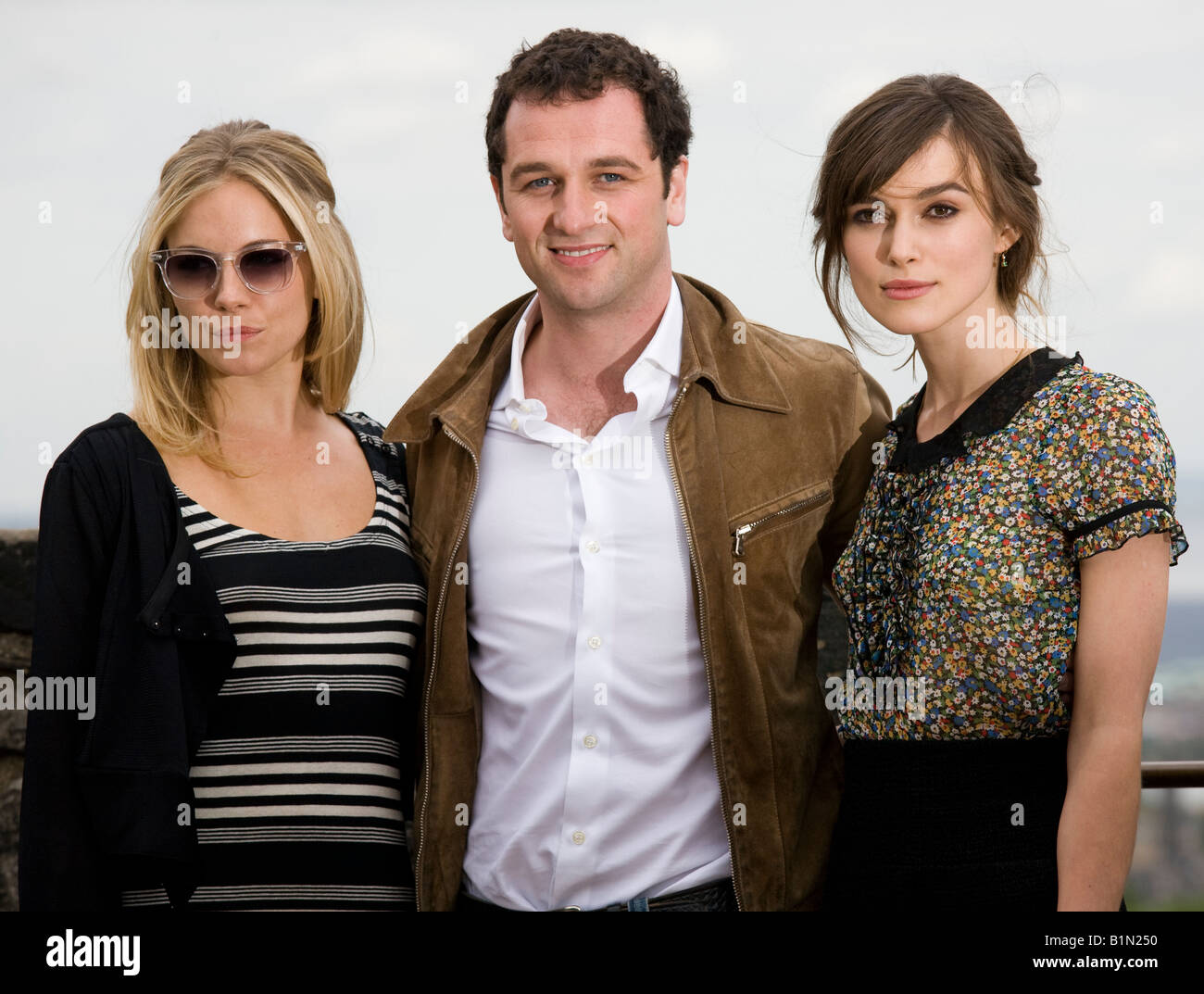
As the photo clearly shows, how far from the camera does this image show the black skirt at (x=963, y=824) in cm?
216

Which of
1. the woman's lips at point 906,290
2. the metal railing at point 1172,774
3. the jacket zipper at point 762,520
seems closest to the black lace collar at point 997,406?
the woman's lips at point 906,290

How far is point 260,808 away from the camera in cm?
249

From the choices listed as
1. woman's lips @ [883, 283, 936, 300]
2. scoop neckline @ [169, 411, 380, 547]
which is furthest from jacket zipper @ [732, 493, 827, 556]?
scoop neckline @ [169, 411, 380, 547]

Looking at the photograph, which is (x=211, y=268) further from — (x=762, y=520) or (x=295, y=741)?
(x=762, y=520)

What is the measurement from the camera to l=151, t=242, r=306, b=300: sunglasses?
105 inches

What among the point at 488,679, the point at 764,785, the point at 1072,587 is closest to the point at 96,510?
the point at 488,679

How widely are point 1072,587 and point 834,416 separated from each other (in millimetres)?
828

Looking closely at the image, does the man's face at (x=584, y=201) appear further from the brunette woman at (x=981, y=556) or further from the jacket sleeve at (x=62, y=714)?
the jacket sleeve at (x=62, y=714)

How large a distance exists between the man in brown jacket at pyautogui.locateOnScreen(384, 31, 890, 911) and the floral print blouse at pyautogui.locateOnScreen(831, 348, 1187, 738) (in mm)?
331

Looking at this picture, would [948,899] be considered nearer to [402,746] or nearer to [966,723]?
[966,723]

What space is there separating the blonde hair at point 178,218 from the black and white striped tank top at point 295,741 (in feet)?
0.70

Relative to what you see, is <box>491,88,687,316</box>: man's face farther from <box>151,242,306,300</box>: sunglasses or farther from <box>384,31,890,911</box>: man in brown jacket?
<box>151,242,306,300</box>: sunglasses

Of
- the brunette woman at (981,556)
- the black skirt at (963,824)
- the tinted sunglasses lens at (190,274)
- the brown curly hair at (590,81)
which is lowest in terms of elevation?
the black skirt at (963,824)
